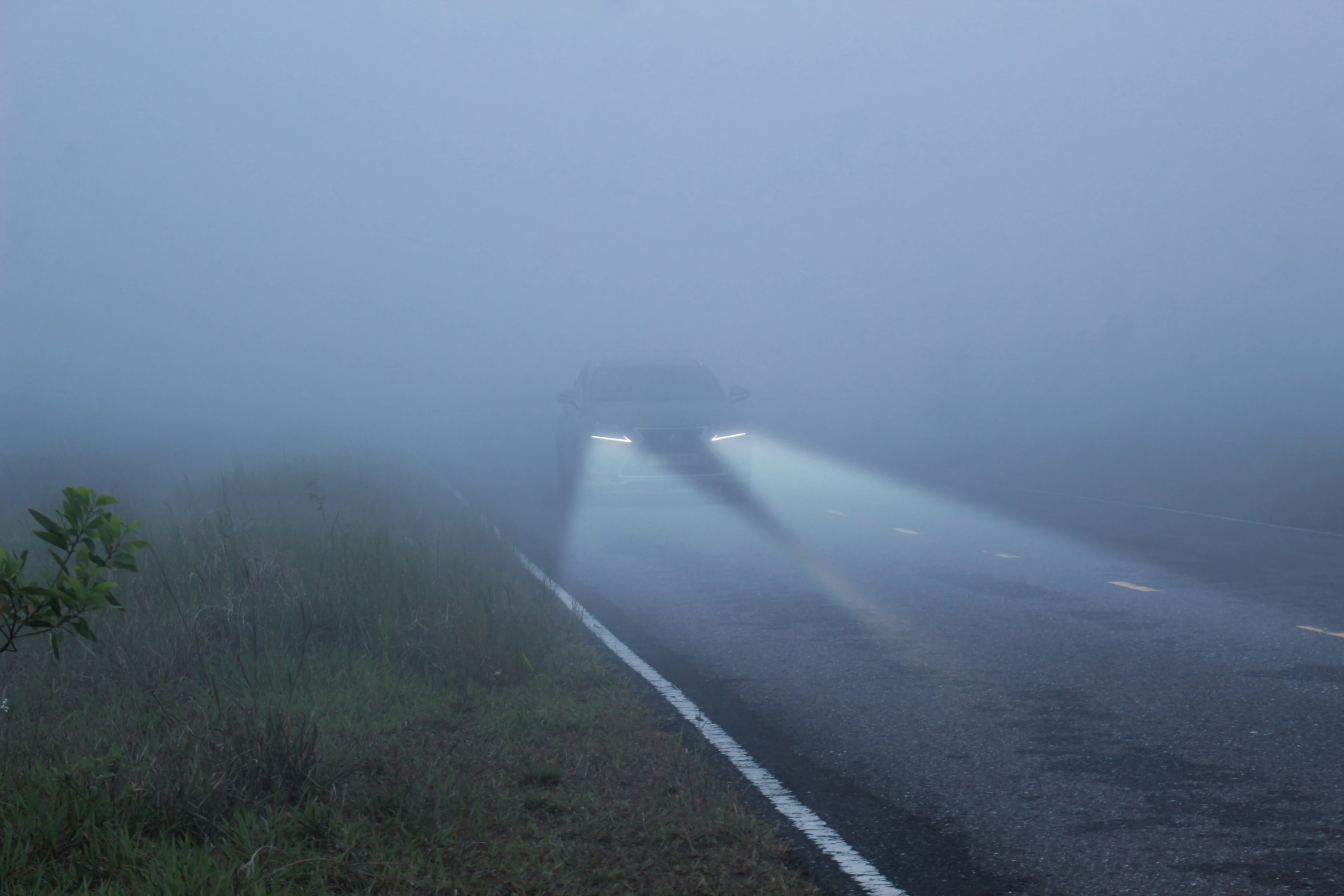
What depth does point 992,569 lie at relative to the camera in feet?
38.1

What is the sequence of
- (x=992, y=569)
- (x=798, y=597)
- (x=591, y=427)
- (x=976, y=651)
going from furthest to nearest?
(x=591, y=427), (x=992, y=569), (x=798, y=597), (x=976, y=651)

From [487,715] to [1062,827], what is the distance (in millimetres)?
2661

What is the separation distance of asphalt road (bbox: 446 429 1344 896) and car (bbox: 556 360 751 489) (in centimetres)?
200

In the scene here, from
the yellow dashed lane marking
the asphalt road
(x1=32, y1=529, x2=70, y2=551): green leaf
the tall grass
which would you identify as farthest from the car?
(x1=32, y1=529, x2=70, y2=551): green leaf

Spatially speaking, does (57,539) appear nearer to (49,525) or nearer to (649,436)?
(49,525)

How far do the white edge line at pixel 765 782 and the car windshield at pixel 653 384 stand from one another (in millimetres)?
9687

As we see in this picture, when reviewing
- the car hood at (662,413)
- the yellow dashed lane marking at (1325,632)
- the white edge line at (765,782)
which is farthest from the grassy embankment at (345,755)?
the car hood at (662,413)

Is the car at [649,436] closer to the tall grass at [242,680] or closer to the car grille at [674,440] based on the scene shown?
the car grille at [674,440]

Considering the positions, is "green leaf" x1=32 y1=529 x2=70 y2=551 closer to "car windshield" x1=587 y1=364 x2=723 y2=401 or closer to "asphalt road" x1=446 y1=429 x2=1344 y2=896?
"asphalt road" x1=446 y1=429 x2=1344 y2=896

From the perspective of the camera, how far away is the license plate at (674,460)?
17.0 m

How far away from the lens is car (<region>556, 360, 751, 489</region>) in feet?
55.7

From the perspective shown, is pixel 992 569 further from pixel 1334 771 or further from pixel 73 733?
pixel 73 733

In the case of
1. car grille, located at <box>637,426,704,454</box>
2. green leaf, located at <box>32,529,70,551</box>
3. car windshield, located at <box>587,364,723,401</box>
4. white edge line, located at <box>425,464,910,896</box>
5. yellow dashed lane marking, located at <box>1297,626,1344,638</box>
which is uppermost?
car windshield, located at <box>587,364,723,401</box>

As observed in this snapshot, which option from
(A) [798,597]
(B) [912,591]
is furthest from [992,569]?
(A) [798,597]
